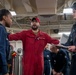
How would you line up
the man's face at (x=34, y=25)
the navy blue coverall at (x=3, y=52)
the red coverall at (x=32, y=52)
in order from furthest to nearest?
the man's face at (x=34, y=25) → the red coverall at (x=32, y=52) → the navy blue coverall at (x=3, y=52)

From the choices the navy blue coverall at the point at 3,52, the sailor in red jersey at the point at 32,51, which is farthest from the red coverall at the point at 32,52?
the navy blue coverall at the point at 3,52

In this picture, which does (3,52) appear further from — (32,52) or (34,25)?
(34,25)

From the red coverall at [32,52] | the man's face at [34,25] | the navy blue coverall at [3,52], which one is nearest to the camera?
the navy blue coverall at [3,52]

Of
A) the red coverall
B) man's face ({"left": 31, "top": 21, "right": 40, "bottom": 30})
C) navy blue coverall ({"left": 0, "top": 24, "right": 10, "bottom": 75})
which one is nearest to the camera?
navy blue coverall ({"left": 0, "top": 24, "right": 10, "bottom": 75})

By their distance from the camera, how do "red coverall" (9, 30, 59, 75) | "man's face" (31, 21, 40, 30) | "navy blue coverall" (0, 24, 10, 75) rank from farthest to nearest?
"man's face" (31, 21, 40, 30) → "red coverall" (9, 30, 59, 75) → "navy blue coverall" (0, 24, 10, 75)

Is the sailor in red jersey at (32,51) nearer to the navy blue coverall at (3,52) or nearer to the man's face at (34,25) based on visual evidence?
the man's face at (34,25)

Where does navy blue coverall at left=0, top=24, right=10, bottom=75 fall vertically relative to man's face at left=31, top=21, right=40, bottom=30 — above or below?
below

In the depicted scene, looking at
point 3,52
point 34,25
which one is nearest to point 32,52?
point 34,25

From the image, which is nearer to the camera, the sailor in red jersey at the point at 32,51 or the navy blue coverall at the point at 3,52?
the navy blue coverall at the point at 3,52

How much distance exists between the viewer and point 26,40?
3859 millimetres

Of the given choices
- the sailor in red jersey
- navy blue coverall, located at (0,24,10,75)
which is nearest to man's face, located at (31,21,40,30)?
the sailor in red jersey

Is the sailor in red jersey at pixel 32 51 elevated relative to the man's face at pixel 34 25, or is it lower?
lower

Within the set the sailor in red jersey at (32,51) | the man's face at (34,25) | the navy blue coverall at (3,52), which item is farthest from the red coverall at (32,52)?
the navy blue coverall at (3,52)

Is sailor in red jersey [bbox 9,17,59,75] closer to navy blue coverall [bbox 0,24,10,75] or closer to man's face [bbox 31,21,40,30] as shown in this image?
man's face [bbox 31,21,40,30]
